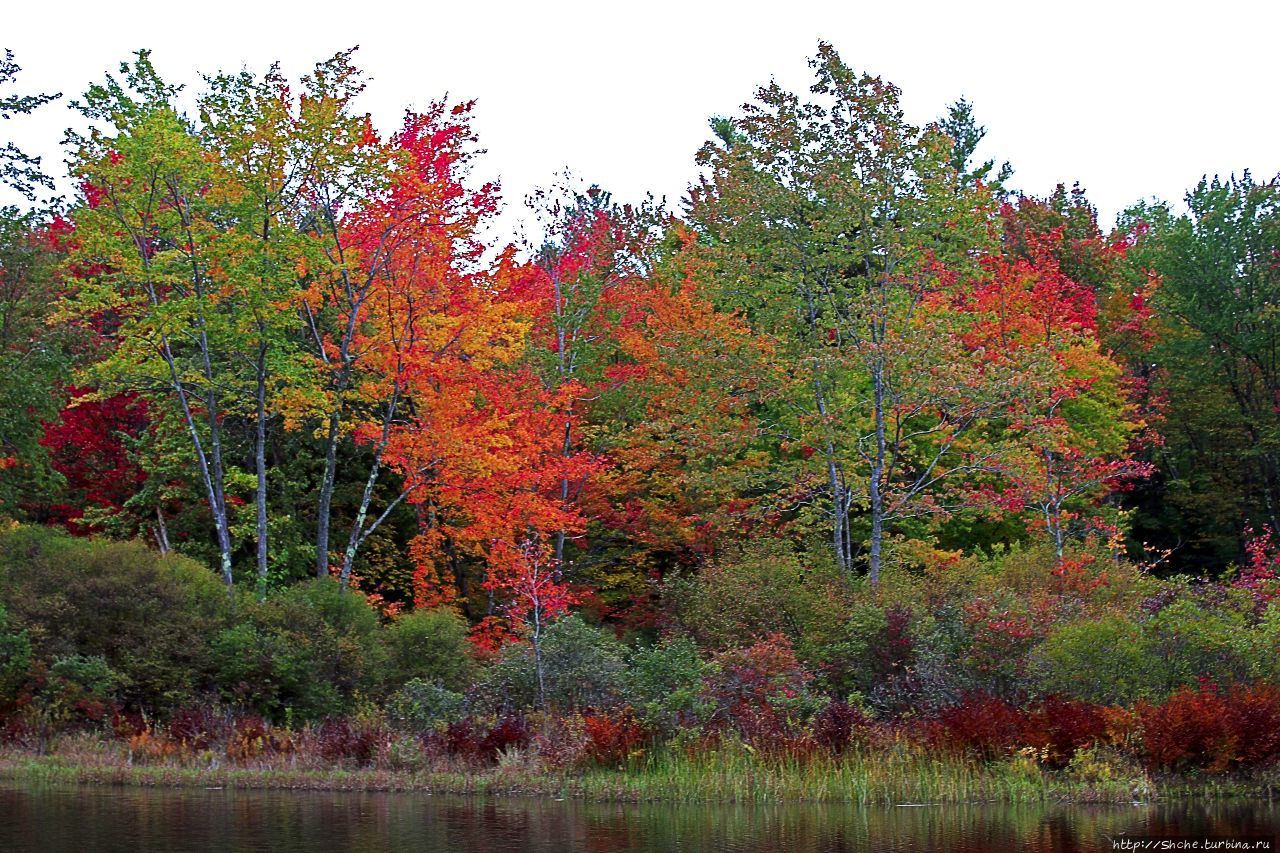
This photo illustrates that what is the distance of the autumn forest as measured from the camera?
17.8 meters

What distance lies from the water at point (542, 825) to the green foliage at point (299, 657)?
5.41 meters

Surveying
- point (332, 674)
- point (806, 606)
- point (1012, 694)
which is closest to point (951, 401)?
point (806, 606)

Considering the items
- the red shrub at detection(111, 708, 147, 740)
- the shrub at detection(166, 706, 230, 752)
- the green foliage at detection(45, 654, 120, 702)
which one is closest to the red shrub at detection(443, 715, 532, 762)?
the shrub at detection(166, 706, 230, 752)

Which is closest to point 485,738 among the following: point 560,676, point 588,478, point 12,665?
point 560,676

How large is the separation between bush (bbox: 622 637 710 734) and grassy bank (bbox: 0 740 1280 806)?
0.64 metres

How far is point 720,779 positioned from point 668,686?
8.98 feet

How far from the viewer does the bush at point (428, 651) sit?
2306 cm

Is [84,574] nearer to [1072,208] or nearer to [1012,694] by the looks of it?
[1012,694]

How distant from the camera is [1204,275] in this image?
4006 cm

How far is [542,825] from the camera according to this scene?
13328 mm

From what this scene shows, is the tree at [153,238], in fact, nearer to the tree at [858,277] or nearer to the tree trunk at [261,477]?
the tree trunk at [261,477]

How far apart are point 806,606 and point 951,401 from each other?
615 centimetres

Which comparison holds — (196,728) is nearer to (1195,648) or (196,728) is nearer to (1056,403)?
(1195,648)

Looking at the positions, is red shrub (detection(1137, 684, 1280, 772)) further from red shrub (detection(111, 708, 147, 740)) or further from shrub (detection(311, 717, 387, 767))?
red shrub (detection(111, 708, 147, 740))
